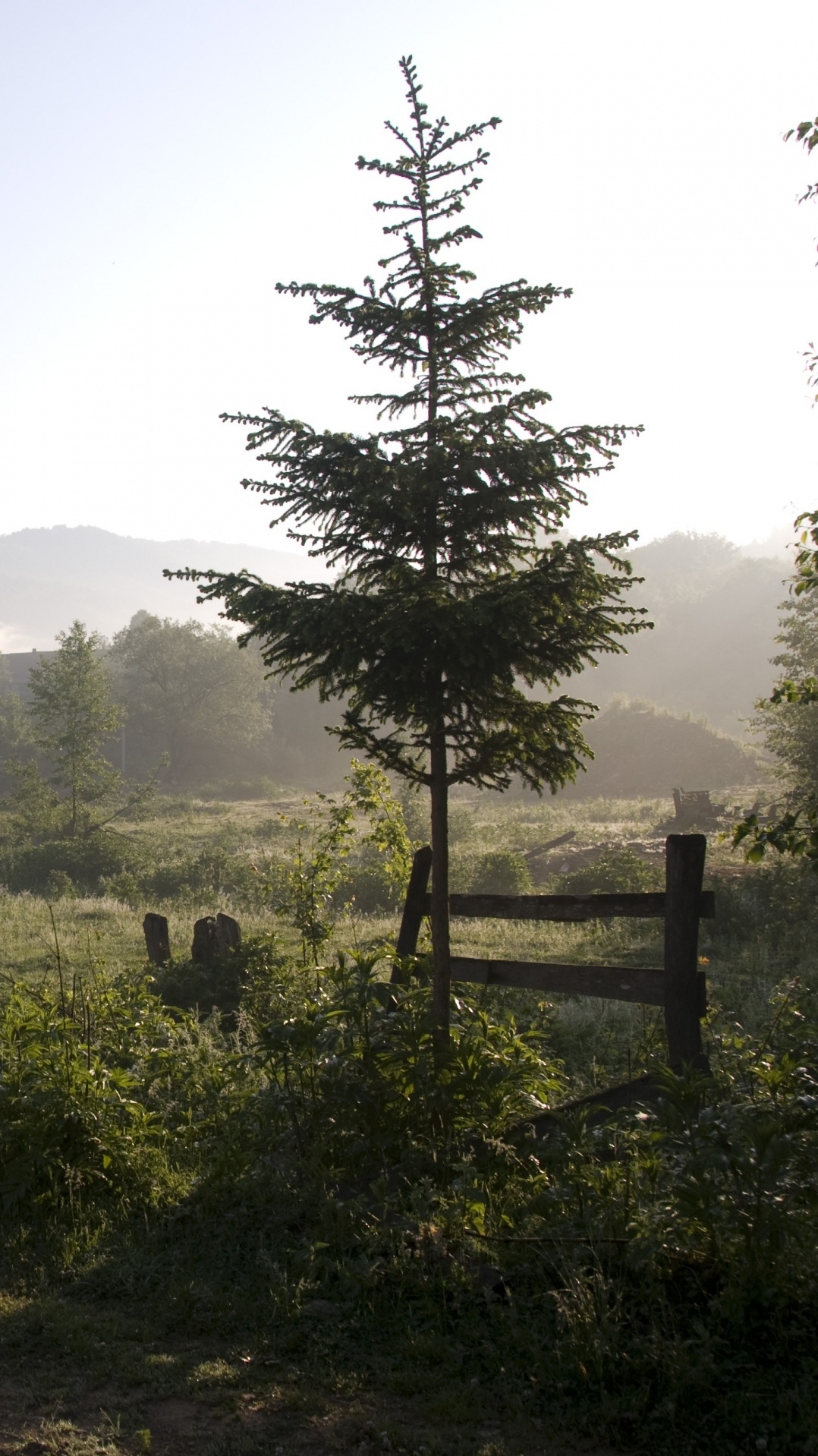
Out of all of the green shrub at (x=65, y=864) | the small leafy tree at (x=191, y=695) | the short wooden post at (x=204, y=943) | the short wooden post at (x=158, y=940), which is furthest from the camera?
the small leafy tree at (x=191, y=695)

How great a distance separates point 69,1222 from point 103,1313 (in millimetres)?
900

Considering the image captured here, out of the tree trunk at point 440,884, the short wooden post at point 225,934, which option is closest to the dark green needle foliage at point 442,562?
the tree trunk at point 440,884

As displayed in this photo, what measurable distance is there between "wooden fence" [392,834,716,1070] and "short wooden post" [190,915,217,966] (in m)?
6.77

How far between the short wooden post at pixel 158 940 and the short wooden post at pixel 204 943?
0.52 metres

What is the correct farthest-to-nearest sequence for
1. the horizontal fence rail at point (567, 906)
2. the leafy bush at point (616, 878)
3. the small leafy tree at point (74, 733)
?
1. the small leafy tree at point (74, 733)
2. the leafy bush at point (616, 878)
3. the horizontal fence rail at point (567, 906)

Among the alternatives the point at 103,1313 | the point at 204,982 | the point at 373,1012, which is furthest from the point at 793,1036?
the point at 204,982

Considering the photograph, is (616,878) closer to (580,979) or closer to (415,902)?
(415,902)

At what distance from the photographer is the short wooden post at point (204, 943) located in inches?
496

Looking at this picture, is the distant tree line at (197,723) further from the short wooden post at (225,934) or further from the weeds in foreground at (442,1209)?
the weeds in foreground at (442,1209)

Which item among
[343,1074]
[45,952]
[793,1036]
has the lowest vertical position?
[45,952]

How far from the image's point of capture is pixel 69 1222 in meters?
5.30

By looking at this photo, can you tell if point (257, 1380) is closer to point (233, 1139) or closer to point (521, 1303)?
point (521, 1303)

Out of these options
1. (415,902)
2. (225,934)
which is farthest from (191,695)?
(415,902)

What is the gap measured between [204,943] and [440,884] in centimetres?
732
